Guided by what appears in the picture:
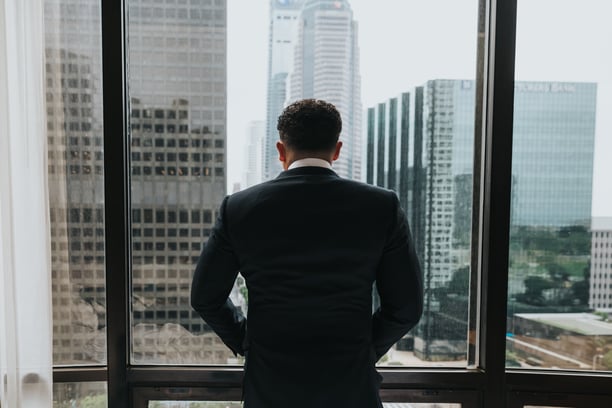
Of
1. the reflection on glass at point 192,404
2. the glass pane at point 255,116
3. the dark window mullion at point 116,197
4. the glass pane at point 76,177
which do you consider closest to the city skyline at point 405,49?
the glass pane at point 255,116

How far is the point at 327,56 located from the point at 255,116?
33cm

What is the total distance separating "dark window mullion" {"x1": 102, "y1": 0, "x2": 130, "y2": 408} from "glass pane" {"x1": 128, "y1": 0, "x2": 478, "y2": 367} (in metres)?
0.05

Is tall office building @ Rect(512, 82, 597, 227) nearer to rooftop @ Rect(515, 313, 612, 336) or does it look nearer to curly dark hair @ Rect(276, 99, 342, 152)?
rooftop @ Rect(515, 313, 612, 336)

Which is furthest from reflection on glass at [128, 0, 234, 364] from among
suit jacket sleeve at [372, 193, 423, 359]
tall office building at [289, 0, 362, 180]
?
suit jacket sleeve at [372, 193, 423, 359]

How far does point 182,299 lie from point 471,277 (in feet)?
3.46

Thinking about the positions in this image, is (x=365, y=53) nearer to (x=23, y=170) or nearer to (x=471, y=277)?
(x=471, y=277)

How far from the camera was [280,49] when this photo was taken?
5.39ft

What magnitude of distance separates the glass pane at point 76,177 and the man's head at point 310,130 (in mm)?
810

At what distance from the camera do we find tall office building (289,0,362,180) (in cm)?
164

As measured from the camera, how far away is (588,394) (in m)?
1.64

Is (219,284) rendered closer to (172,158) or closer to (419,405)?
(172,158)

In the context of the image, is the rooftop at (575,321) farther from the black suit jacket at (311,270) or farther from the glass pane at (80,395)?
the glass pane at (80,395)

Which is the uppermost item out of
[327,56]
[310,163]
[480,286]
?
[327,56]

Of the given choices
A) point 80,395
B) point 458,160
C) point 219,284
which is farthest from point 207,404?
point 458,160
